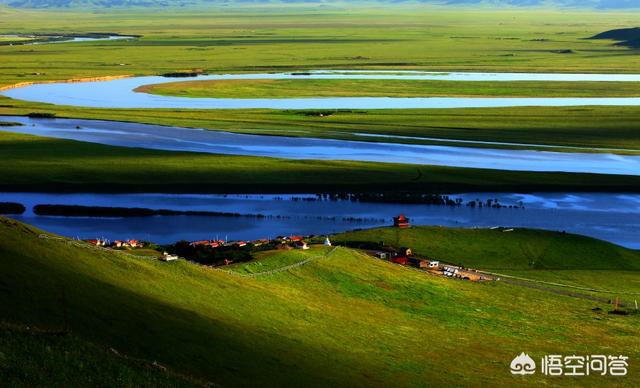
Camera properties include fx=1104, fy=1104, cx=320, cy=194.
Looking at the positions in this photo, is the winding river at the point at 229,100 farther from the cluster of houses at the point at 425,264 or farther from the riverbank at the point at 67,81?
the cluster of houses at the point at 425,264

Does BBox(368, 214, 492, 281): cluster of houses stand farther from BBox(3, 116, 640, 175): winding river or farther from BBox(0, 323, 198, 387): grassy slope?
BBox(3, 116, 640, 175): winding river

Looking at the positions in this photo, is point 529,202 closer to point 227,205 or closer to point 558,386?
point 227,205

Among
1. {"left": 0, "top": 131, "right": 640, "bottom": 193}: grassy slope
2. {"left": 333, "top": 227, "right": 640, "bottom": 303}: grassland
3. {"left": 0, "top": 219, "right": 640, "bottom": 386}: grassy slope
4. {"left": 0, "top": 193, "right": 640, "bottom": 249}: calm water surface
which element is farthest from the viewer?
{"left": 0, "top": 131, "right": 640, "bottom": 193}: grassy slope

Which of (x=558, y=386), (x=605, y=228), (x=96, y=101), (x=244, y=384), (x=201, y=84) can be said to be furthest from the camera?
(x=201, y=84)

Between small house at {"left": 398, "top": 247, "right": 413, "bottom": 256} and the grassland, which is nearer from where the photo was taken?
the grassland

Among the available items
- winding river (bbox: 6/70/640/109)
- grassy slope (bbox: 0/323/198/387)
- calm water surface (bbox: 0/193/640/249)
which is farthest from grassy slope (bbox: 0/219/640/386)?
winding river (bbox: 6/70/640/109)

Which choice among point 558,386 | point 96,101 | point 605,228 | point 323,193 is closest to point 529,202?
point 605,228

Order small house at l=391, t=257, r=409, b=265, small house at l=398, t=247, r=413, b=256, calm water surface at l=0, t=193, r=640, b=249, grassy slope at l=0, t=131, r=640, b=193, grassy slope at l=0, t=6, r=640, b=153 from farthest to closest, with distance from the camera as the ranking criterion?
1. grassy slope at l=0, t=6, r=640, b=153
2. grassy slope at l=0, t=131, r=640, b=193
3. calm water surface at l=0, t=193, r=640, b=249
4. small house at l=398, t=247, r=413, b=256
5. small house at l=391, t=257, r=409, b=265
